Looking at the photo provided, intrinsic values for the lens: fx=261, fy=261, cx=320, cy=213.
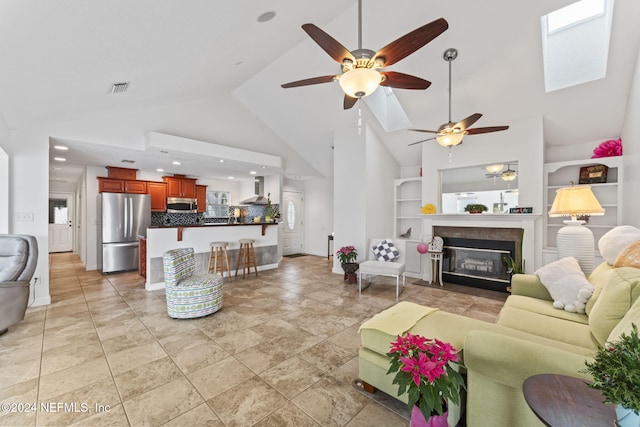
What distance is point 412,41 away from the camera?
1948mm

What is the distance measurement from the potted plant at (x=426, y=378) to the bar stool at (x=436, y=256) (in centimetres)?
388

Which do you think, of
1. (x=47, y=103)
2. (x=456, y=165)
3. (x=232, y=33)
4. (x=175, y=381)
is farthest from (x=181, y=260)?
(x=456, y=165)

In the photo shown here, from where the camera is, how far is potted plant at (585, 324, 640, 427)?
0.73 m

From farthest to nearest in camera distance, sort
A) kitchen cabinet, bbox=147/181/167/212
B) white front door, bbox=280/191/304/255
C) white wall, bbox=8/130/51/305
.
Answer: white front door, bbox=280/191/304/255 → kitchen cabinet, bbox=147/181/167/212 → white wall, bbox=8/130/51/305

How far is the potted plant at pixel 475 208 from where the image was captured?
15.8ft

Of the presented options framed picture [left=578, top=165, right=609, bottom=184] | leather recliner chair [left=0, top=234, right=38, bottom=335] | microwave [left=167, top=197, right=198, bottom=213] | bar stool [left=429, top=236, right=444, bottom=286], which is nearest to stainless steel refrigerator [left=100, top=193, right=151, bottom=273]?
microwave [left=167, top=197, right=198, bottom=213]

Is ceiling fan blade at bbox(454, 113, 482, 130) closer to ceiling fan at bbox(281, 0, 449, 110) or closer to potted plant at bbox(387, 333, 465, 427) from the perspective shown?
ceiling fan at bbox(281, 0, 449, 110)

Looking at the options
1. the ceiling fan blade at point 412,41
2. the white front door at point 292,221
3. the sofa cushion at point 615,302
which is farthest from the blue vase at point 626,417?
the white front door at point 292,221

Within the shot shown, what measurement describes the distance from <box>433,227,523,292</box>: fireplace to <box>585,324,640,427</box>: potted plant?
14.0ft

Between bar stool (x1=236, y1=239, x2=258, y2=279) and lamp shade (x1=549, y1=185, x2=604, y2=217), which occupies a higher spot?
lamp shade (x1=549, y1=185, x2=604, y2=217)

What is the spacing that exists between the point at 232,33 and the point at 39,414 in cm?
356

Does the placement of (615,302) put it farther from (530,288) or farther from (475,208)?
(475,208)

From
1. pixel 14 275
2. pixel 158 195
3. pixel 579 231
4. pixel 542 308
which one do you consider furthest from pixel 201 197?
pixel 579 231

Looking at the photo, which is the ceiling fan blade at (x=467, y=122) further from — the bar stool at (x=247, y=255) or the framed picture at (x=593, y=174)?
the bar stool at (x=247, y=255)
